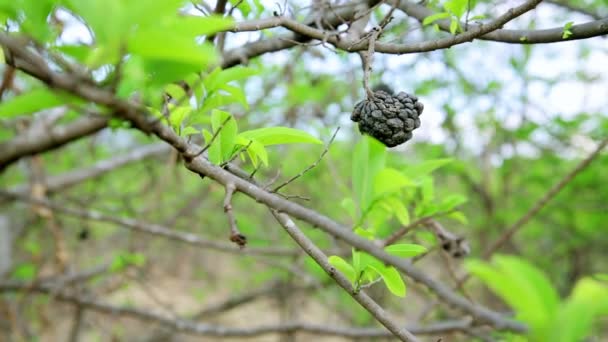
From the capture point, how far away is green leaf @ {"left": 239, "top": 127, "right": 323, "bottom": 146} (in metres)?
0.83

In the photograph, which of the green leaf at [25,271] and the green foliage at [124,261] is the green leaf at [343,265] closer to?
the green foliage at [124,261]

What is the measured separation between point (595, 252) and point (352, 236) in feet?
17.8

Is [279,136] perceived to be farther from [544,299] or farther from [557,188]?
[557,188]

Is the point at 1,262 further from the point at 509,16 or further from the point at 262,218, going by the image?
the point at 509,16

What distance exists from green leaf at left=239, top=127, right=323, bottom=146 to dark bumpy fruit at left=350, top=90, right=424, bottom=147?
0.57ft

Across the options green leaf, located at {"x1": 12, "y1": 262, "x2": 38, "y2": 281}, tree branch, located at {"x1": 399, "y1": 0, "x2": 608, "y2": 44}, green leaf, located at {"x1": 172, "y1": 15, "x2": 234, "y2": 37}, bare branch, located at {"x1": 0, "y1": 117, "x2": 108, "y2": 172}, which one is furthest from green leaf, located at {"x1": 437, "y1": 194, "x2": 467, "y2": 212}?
green leaf, located at {"x1": 12, "y1": 262, "x2": 38, "y2": 281}

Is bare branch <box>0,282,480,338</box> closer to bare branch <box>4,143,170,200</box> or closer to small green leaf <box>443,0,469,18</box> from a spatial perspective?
bare branch <box>4,143,170,200</box>

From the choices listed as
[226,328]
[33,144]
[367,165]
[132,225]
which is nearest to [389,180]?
[367,165]

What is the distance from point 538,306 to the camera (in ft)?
1.57

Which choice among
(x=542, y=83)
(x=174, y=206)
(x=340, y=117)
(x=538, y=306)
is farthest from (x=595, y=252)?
(x=538, y=306)

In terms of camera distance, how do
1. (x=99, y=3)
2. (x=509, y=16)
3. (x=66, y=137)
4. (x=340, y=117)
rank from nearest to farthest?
1. (x=99, y=3)
2. (x=509, y=16)
3. (x=66, y=137)
4. (x=340, y=117)

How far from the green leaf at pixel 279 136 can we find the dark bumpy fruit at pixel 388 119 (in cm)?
17

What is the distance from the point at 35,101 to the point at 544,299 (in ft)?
1.84

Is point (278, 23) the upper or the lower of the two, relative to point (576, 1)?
lower
